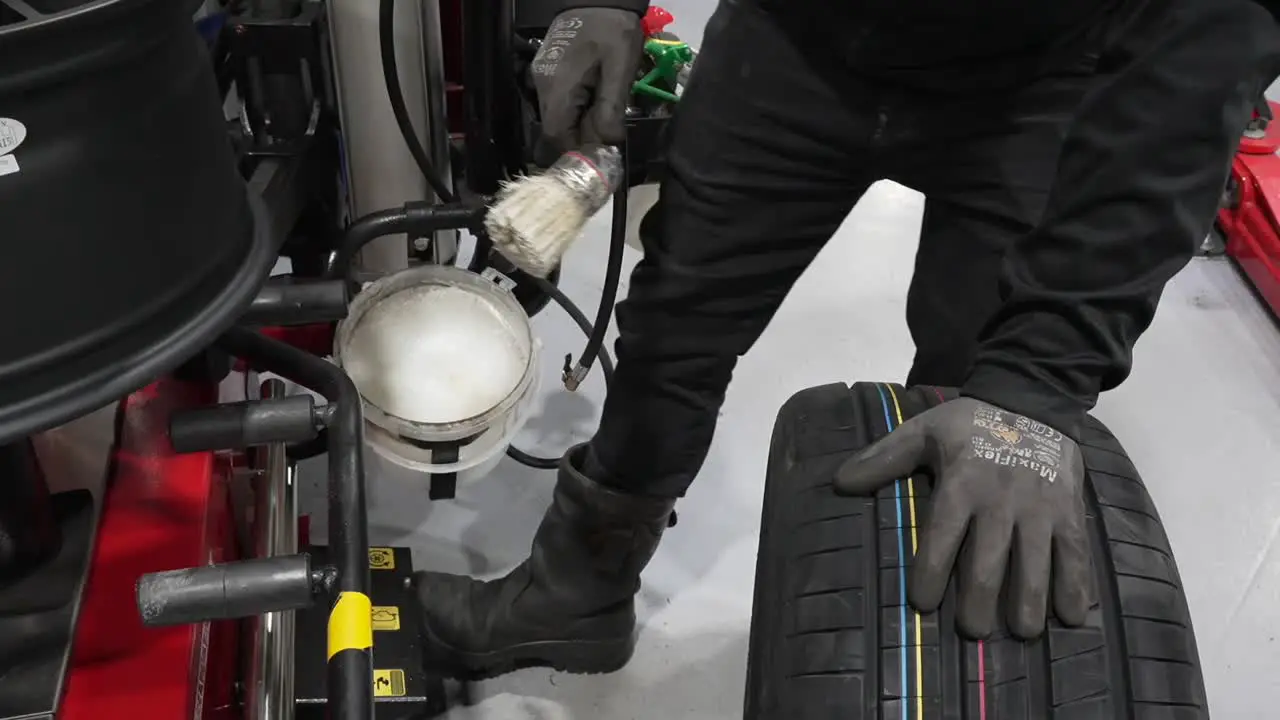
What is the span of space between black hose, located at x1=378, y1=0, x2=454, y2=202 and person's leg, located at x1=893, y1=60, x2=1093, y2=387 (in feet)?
1.80

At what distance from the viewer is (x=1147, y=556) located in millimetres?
809

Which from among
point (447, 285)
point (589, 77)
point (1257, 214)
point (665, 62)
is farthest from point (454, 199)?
point (1257, 214)

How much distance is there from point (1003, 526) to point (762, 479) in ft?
2.99

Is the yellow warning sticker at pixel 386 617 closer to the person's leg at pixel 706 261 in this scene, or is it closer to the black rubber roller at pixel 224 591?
the person's leg at pixel 706 261

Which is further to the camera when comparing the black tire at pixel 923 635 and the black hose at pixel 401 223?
the black hose at pixel 401 223

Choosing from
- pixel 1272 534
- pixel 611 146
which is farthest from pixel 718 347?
pixel 1272 534

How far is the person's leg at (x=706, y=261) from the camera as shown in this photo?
96 centimetres

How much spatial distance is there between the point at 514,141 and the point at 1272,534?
1.31m

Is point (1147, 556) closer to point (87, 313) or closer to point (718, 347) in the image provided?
point (718, 347)

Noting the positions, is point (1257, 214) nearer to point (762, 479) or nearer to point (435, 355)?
point (762, 479)

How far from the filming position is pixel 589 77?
914 mm

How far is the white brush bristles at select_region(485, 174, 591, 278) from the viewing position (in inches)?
33.1

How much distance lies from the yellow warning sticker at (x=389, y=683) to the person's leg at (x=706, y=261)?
0.22m

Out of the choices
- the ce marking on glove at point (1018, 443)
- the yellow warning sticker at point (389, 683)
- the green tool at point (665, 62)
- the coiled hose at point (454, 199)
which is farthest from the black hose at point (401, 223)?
the ce marking on glove at point (1018, 443)
